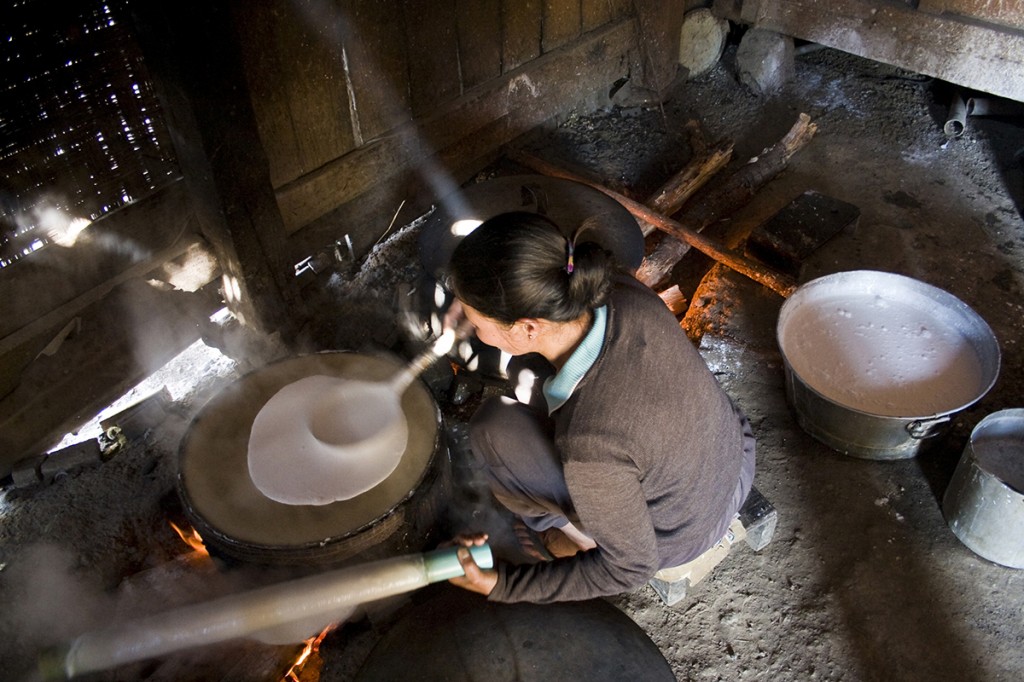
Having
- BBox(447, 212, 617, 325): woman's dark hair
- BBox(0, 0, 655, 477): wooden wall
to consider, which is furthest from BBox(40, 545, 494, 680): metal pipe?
BBox(0, 0, 655, 477): wooden wall

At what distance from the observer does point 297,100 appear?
3.26 m

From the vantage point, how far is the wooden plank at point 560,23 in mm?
4434

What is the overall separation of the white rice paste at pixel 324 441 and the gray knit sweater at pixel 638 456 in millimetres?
574

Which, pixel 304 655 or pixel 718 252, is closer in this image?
pixel 304 655

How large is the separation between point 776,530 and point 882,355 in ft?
3.19

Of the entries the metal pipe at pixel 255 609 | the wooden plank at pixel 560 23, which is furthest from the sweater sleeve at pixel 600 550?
the wooden plank at pixel 560 23

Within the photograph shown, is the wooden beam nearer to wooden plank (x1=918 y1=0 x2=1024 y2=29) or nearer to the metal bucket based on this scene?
the metal bucket

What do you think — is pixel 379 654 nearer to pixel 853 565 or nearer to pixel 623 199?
pixel 853 565

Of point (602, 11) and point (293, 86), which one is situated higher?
point (293, 86)

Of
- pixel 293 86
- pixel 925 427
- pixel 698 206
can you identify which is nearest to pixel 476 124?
pixel 293 86

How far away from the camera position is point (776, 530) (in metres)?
2.84

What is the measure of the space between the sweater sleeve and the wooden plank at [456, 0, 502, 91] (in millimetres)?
3012

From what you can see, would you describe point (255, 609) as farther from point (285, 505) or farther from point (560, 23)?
point (560, 23)

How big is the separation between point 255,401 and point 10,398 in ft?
3.99
